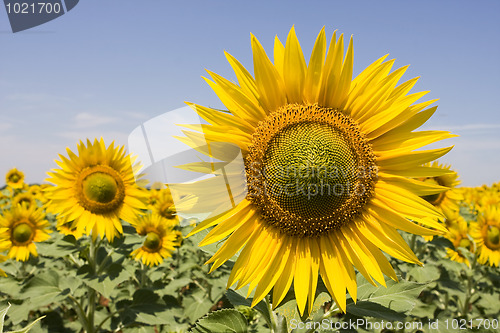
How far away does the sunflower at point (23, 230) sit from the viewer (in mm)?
5473

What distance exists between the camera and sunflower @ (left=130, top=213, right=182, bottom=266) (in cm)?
578

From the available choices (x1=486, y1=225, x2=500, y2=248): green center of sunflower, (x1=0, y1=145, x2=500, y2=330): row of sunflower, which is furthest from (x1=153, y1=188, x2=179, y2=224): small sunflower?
(x1=486, y1=225, x2=500, y2=248): green center of sunflower

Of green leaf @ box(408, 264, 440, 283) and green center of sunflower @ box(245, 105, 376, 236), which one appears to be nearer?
green center of sunflower @ box(245, 105, 376, 236)

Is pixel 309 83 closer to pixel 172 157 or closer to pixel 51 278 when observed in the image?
pixel 172 157

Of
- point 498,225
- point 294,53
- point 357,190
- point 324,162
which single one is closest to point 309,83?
point 294,53

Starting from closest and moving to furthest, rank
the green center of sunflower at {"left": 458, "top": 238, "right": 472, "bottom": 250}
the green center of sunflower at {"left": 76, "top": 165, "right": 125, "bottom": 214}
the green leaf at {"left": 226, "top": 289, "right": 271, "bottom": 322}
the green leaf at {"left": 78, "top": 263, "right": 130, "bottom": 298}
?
the green leaf at {"left": 226, "top": 289, "right": 271, "bottom": 322} → the green leaf at {"left": 78, "top": 263, "right": 130, "bottom": 298} → the green center of sunflower at {"left": 76, "top": 165, "right": 125, "bottom": 214} → the green center of sunflower at {"left": 458, "top": 238, "right": 472, "bottom": 250}

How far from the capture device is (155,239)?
19.2 ft

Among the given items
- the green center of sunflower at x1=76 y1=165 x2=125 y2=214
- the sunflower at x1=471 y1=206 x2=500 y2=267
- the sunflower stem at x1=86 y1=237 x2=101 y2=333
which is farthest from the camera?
the sunflower at x1=471 y1=206 x2=500 y2=267

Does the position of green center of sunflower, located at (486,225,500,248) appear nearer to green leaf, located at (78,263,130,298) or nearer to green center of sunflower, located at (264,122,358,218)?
green center of sunflower, located at (264,122,358,218)

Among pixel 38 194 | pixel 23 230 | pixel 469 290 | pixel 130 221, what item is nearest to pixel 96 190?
pixel 130 221

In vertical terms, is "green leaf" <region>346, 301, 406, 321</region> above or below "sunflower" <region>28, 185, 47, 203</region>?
below

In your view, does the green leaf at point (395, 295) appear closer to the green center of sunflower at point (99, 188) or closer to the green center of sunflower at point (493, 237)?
the green center of sunflower at point (99, 188)

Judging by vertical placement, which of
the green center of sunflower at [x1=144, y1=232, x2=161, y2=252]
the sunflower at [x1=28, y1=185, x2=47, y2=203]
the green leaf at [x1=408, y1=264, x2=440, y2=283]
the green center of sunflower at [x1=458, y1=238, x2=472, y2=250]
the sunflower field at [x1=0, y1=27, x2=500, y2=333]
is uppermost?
the sunflower at [x1=28, y1=185, x2=47, y2=203]

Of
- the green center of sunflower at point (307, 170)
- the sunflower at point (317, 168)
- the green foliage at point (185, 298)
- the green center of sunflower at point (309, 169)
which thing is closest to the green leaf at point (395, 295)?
the green foliage at point (185, 298)
